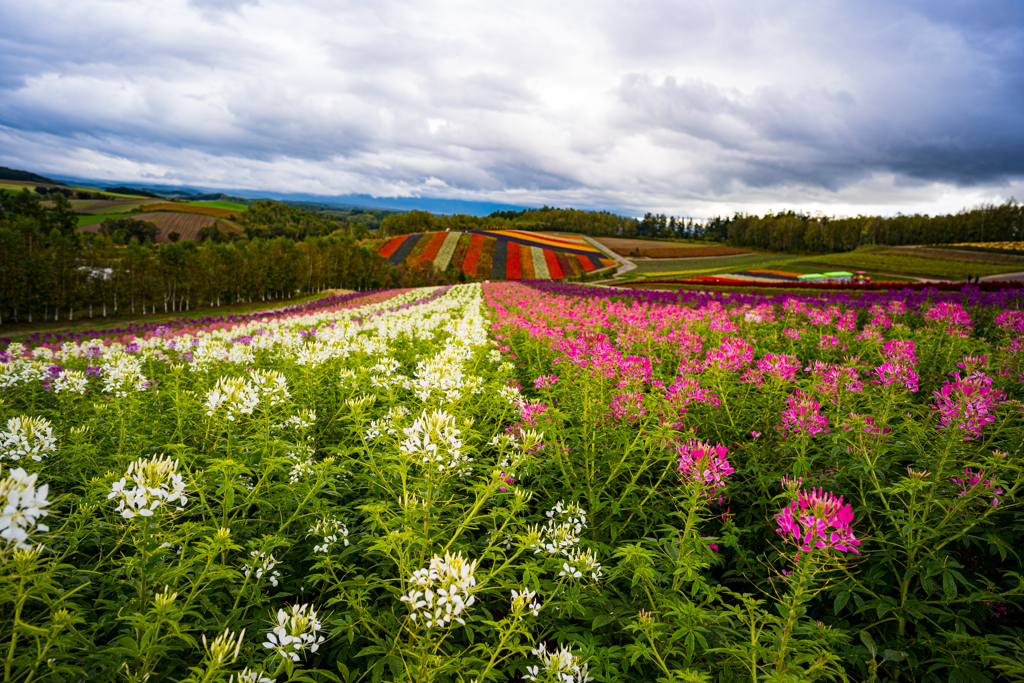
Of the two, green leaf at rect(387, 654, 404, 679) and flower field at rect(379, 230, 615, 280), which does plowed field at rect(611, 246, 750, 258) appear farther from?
green leaf at rect(387, 654, 404, 679)

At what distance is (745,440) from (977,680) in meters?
2.48

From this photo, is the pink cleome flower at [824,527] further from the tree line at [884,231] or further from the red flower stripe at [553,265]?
the tree line at [884,231]

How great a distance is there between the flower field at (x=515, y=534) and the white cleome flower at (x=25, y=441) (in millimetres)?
36

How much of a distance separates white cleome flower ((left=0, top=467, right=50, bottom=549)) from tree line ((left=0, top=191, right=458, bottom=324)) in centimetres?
5259

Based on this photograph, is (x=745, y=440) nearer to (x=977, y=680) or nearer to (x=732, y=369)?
(x=732, y=369)

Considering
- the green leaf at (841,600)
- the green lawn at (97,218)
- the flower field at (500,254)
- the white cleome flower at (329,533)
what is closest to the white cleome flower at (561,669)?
the white cleome flower at (329,533)

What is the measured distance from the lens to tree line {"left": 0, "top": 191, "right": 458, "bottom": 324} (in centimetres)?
3662

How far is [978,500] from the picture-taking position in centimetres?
283

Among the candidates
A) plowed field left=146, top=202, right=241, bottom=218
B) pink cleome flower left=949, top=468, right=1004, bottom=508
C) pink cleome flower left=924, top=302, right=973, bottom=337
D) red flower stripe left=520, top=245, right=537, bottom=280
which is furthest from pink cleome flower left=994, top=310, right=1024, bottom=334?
plowed field left=146, top=202, right=241, bottom=218

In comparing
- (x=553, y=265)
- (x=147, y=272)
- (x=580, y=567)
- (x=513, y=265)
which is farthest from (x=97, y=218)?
(x=580, y=567)

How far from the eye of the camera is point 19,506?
1.62 meters

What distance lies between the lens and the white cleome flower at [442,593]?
1.82 m

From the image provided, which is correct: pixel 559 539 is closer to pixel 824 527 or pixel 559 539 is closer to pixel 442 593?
pixel 442 593

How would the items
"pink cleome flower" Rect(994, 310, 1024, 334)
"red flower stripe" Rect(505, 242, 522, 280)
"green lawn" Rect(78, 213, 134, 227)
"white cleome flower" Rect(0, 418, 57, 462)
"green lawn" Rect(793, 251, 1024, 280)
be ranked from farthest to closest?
"green lawn" Rect(78, 213, 134, 227) < "red flower stripe" Rect(505, 242, 522, 280) < "green lawn" Rect(793, 251, 1024, 280) < "pink cleome flower" Rect(994, 310, 1024, 334) < "white cleome flower" Rect(0, 418, 57, 462)
